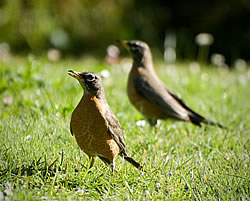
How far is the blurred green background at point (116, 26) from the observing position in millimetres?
8883

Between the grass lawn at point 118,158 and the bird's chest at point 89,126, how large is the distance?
0.18 metres

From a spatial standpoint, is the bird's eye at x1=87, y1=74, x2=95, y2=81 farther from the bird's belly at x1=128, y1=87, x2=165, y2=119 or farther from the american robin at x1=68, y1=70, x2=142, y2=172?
the bird's belly at x1=128, y1=87, x2=165, y2=119

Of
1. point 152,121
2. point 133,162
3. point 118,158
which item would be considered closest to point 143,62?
point 152,121

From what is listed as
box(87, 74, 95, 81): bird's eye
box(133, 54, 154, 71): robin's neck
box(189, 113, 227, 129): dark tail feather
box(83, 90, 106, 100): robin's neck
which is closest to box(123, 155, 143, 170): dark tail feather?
box(83, 90, 106, 100): robin's neck

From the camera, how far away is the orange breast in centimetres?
283

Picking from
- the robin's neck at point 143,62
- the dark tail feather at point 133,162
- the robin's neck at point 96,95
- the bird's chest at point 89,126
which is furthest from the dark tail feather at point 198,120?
the bird's chest at point 89,126

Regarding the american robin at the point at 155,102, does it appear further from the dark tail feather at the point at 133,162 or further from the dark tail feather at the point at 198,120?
the dark tail feather at the point at 133,162

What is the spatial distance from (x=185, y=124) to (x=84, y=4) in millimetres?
6029

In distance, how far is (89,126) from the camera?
2.82 m

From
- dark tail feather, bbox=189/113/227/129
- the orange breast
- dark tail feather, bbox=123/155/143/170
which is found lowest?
dark tail feather, bbox=189/113/227/129

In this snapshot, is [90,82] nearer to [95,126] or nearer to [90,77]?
[90,77]

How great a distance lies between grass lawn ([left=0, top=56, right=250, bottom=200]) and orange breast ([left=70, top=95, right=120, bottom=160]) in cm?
15

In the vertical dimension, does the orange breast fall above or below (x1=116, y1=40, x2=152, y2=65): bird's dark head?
below

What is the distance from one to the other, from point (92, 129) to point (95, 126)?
35 millimetres
